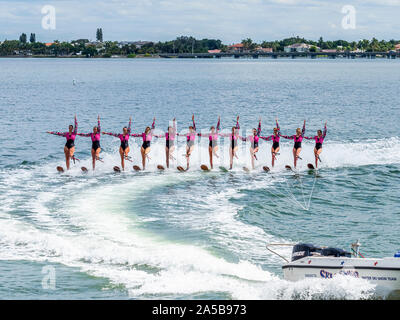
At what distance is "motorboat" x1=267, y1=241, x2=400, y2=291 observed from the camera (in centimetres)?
1377

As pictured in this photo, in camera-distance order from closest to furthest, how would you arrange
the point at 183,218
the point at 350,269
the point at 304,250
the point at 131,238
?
the point at 350,269
the point at 304,250
the point at 131,238
the point at 183,218

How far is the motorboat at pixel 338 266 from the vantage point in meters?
13.8

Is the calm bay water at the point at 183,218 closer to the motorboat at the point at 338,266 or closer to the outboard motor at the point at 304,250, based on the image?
the motorboat at the point at 338,266

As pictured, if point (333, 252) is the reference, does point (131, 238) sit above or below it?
below

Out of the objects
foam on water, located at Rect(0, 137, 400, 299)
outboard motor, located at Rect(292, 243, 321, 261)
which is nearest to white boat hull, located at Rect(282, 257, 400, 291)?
foam on water, located at Rect(0, 137, 400, 299)

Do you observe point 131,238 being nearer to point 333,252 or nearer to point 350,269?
point 333,252

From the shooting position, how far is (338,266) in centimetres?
1414

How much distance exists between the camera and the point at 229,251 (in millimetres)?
18312

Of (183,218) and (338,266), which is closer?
(338,266)

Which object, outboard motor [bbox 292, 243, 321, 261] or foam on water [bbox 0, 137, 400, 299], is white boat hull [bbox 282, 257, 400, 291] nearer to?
foam on water [bbox 0, 137, 400, 299]

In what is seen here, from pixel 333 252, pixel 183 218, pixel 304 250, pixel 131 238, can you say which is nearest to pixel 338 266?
pixel 333 252

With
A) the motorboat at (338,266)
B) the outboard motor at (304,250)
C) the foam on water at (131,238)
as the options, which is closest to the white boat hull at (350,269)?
the motorboat at (338,266)
